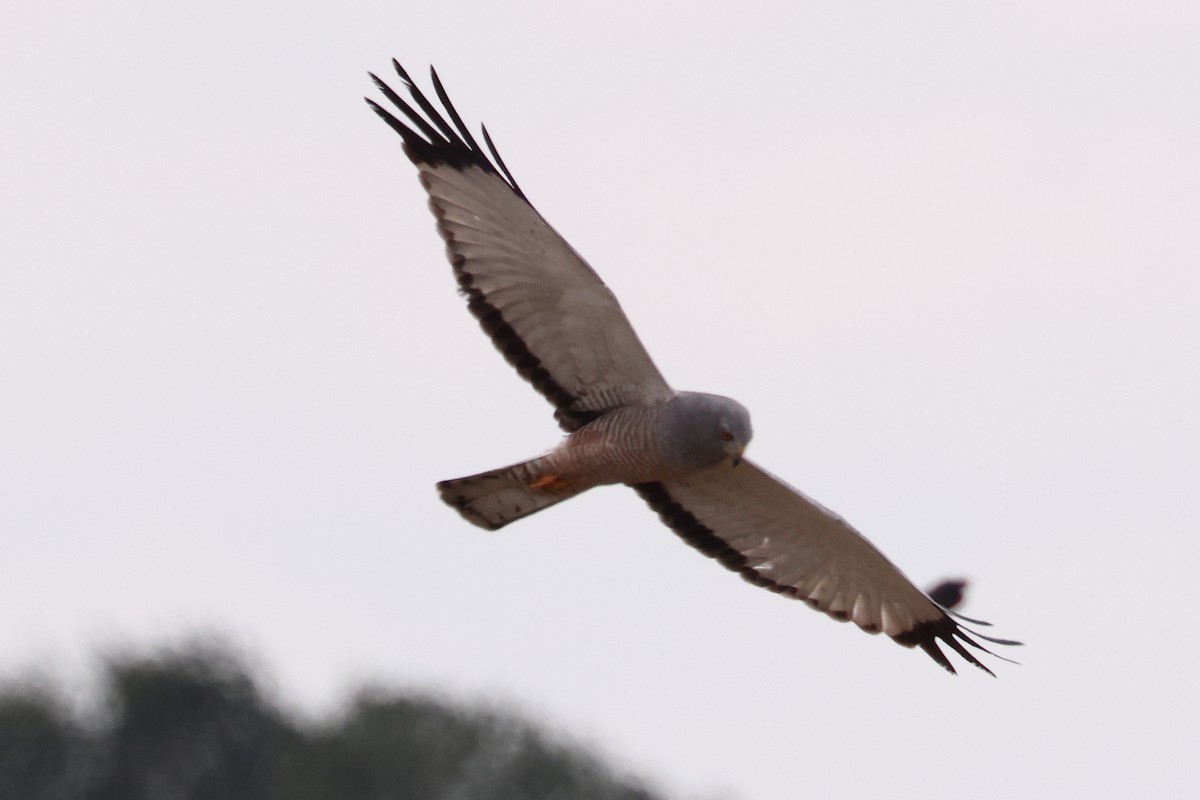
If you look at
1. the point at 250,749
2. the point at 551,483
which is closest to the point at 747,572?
the point at 551,483

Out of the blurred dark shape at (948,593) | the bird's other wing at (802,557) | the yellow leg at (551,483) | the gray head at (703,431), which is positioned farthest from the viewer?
the blurred dark shape at (948,593)

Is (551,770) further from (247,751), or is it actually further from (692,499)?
(692,499)

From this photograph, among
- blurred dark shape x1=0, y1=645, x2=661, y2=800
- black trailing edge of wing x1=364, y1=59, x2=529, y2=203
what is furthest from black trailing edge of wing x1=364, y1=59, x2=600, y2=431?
blurred dark shape x1=0, y1=645, x2=661, y2=800

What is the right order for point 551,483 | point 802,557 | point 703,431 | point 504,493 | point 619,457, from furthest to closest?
point 802,557 < point 504,493 < point 551,483 < point 619,457 < point 703,431

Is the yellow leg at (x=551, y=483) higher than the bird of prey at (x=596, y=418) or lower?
→ lower

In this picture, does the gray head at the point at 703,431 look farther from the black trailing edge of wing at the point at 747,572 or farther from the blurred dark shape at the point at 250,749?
the blurred dark shape at the point at 250,749

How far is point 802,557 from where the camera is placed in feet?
48.8

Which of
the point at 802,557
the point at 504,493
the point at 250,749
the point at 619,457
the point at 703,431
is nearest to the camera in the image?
the point at 703,431

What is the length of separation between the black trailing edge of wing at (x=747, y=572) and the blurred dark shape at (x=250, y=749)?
62.6 ft

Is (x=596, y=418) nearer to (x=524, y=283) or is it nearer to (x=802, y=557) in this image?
(x=524, y=283)

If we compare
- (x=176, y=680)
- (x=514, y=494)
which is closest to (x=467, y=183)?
(x=514, y=494)

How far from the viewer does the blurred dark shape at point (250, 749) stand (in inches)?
1398

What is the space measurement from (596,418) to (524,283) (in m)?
0.86

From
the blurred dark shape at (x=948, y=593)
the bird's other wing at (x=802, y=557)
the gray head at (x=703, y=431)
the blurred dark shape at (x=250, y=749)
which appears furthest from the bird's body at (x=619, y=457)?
the blurred dark shape at (x=250, y=749)
